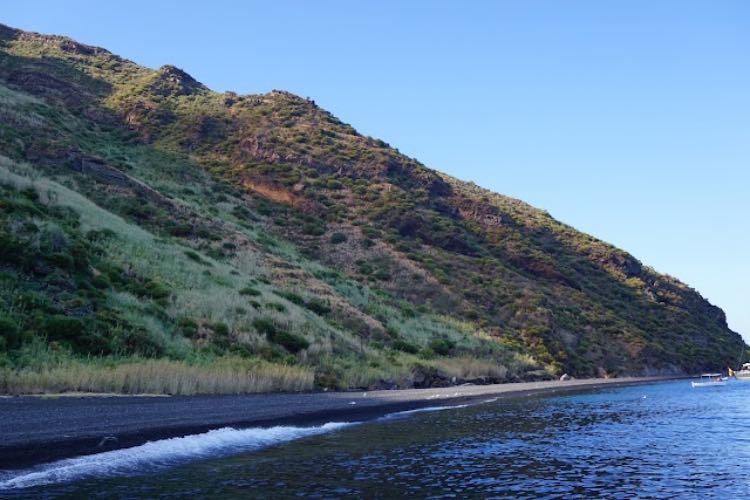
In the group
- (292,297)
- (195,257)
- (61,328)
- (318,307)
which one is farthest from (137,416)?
(318,307)

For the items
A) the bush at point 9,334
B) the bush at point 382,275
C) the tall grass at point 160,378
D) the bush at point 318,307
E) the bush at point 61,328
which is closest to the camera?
the tall grass at point 160,378

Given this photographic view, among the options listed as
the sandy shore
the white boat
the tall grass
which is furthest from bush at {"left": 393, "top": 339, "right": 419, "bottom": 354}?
the white boat

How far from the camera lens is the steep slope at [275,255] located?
26.1 m

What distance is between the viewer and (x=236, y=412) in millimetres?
17312

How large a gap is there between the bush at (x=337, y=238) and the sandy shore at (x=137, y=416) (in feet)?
124

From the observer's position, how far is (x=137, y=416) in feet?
47.7

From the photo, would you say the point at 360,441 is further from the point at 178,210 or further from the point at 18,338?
the point at 178,210

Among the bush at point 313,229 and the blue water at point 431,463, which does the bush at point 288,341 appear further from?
the bush at point 313,229

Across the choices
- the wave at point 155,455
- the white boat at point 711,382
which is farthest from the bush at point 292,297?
the white boat at point 711,382

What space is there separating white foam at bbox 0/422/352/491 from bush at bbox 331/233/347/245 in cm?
4544

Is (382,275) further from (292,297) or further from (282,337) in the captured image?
(282,337)

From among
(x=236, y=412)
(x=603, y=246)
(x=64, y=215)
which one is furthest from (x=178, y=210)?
(x=603, y=246)

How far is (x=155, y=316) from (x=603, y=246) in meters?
76.2

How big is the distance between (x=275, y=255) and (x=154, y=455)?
37.9 meters
